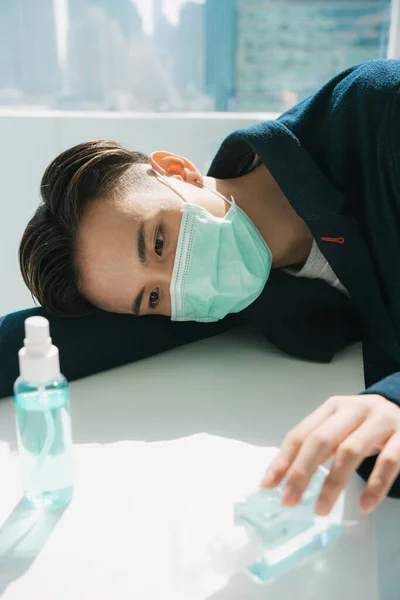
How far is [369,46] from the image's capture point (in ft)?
7.00

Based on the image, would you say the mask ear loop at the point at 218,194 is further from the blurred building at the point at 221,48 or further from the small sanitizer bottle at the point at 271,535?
the blurred building at the point at 221,48

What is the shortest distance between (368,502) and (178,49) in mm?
2345

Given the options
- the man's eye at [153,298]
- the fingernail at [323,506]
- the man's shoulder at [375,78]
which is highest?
the man's shoulder at [375,78]

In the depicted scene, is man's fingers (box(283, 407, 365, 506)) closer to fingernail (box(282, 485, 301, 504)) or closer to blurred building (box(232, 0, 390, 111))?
fingernail (box(282, 485, 301, 504))

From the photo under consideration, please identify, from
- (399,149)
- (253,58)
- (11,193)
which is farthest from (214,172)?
(253,58)

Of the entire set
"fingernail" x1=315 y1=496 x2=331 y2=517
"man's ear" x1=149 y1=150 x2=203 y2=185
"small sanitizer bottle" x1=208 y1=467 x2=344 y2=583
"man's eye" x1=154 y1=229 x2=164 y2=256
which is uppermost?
"man's ear" x1=149 y1=150 x2=203 y2=185

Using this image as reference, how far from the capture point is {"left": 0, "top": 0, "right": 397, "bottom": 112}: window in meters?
2.23

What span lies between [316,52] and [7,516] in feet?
8.43

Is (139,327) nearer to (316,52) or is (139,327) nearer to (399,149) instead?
(399,149)

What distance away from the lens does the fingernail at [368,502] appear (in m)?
0.44

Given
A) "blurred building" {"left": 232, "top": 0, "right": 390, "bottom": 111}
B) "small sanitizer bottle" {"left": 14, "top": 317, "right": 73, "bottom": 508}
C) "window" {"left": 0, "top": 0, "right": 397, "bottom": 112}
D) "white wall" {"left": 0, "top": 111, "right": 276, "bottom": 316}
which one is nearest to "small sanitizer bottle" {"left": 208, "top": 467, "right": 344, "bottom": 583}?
"small sanitizer bottle" {"left": 14, "top": 317, "right": 73, "bottom": 508}

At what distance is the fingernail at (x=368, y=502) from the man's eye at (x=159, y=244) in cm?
50

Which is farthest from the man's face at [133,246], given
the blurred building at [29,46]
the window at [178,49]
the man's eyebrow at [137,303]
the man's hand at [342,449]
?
the blurred building at [29,46]

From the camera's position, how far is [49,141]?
4.86ft
